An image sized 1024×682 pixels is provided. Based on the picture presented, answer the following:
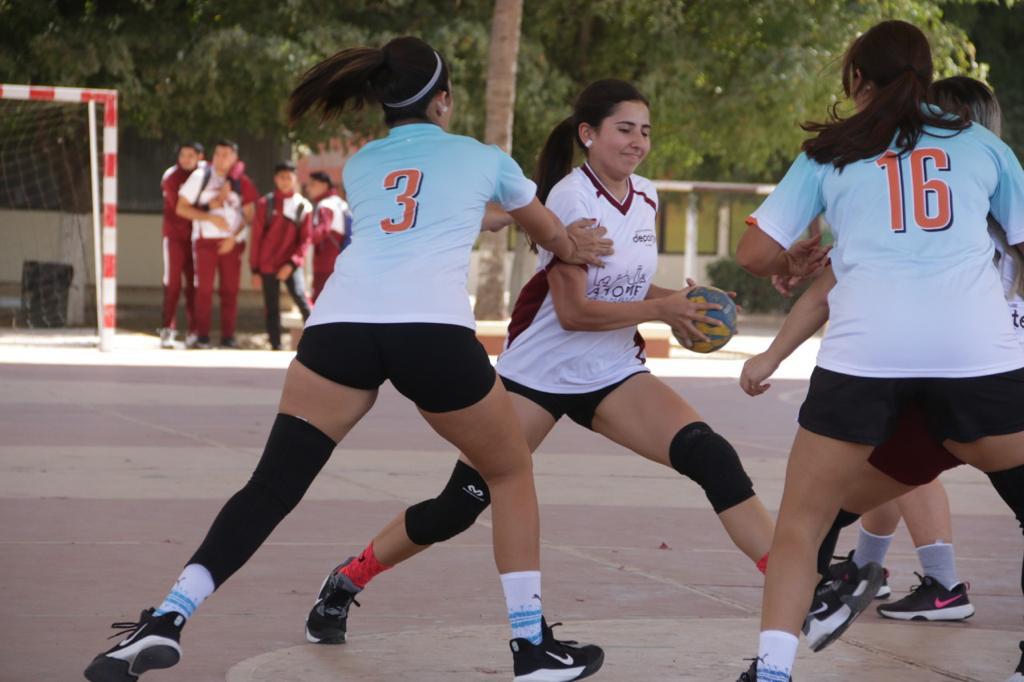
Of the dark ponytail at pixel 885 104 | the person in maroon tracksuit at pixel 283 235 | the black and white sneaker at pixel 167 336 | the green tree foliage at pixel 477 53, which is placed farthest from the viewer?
the green tree foliage at pixel 477 53

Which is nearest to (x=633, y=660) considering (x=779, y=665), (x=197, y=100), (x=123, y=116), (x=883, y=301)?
(x=779, y=665)

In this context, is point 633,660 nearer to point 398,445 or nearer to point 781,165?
point 398,445

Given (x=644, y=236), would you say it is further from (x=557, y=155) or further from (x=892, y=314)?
(x=892, y=314)

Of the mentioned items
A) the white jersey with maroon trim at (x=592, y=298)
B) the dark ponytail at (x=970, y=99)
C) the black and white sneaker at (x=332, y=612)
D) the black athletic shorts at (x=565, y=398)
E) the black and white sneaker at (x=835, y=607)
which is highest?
the dark ponytail at (x=970, y=99)

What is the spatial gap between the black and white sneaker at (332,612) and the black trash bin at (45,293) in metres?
16.0

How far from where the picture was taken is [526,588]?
488 centimetres

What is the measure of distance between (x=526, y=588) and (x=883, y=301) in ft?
4.27

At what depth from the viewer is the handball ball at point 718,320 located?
5.53 metres

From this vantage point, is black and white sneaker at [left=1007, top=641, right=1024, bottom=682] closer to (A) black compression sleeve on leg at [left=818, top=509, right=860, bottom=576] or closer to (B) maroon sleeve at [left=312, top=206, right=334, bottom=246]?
(A) black compression sleeve on leg at [left=818, top=509, right=860, bottom=576]

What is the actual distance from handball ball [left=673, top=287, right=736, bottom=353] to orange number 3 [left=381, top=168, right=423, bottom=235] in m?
1.14

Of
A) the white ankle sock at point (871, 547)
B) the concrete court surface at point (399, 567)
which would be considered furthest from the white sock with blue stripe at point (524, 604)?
the white ankle sock at point (871, 547)

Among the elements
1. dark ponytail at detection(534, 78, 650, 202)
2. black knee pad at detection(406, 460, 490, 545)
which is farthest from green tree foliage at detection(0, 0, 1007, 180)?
black knee pad at detection(406, 460, 490, 545)

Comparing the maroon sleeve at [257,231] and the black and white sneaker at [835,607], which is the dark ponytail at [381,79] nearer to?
the black and white sneaker at [835,607]

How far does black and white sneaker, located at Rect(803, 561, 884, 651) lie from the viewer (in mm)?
4738
